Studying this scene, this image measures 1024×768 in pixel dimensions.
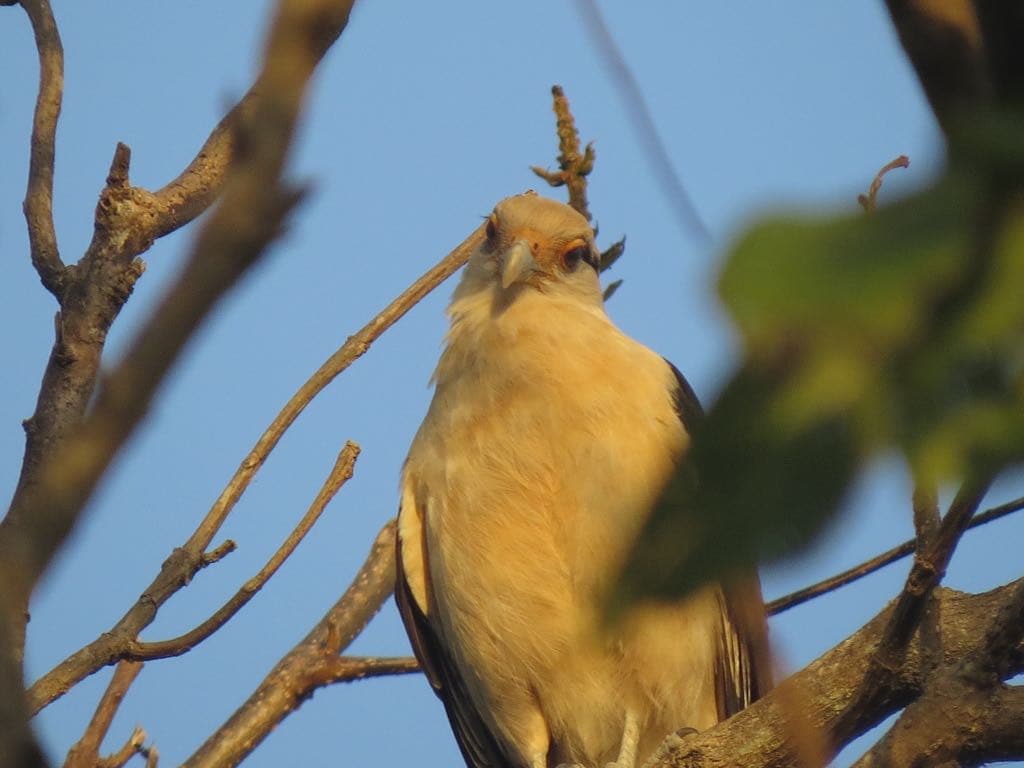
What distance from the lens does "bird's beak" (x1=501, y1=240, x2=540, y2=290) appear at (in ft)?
20.3

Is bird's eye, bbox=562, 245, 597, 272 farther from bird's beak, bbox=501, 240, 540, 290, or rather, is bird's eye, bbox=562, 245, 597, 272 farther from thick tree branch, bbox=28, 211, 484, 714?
thick tree branch, bbox=28, 211, 484, 714

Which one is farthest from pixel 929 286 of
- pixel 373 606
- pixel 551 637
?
pixel 373 606

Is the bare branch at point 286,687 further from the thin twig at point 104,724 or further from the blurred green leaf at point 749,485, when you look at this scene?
the blurred green leaf at point 749,485

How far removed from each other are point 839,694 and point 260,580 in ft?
6.08

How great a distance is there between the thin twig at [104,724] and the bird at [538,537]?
140 cm

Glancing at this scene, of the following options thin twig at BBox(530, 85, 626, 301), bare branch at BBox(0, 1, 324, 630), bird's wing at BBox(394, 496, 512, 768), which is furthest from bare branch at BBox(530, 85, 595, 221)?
bare branch at BBox(0, 1, 324, 630)

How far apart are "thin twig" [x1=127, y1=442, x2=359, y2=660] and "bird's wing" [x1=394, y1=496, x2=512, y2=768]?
1.32 metres

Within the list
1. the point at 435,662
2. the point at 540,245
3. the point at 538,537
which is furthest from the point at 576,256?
the point at 435,662

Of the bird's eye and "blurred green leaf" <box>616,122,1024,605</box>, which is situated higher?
the bird's eye

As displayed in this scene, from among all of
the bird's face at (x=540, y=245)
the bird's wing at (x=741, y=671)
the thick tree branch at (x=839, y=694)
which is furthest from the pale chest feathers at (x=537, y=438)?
the thick tree branch at (x=839, y=694)

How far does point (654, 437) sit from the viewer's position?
16.0 feet

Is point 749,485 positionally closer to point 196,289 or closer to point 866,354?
point 866,354

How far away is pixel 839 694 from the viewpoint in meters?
3.80

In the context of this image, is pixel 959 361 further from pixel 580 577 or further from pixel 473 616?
pixel 473 616
